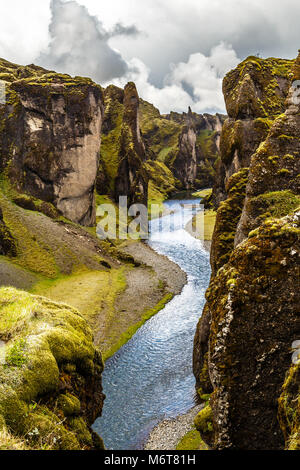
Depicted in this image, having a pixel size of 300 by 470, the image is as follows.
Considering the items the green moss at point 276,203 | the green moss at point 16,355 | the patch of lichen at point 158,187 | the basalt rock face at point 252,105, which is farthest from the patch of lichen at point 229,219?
the patch of lichen at point 158,187

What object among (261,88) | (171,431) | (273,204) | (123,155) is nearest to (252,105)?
(261,88)

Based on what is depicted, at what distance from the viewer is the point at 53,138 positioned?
7519 centimetres

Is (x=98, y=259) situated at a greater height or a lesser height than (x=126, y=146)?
lesser

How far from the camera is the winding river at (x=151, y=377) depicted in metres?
25.2

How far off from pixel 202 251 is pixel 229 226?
50330 millimetres

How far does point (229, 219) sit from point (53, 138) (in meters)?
61.0

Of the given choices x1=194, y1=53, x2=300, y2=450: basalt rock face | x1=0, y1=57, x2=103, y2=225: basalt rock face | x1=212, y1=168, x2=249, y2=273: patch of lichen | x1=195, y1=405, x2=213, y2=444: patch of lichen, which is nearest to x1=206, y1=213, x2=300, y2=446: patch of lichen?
x1=194, y1=53, x2=300, y2=450: basalt rock face

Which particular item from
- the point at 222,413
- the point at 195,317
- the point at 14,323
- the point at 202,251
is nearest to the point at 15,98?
the point at 202,251

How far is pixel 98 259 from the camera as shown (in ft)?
212

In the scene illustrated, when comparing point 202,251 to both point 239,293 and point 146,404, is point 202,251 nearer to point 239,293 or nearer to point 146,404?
point 146,404

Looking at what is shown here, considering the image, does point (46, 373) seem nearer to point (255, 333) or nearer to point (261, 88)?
point (255, 333)

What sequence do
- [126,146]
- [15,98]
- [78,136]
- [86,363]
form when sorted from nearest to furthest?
[86,363] → [15,98] → [78,136] → [126,146]

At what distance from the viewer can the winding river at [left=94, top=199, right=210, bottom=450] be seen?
2516 centimetres

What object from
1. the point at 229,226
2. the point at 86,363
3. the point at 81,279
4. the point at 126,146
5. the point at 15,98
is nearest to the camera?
the point at 86,363
